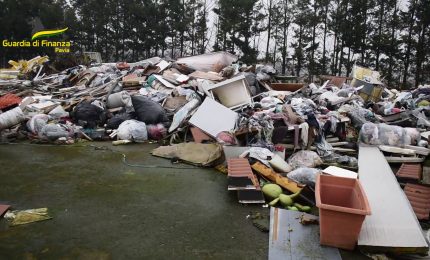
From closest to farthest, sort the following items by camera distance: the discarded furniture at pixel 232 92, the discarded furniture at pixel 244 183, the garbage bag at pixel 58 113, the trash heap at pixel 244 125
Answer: the discarded furniture at pixel 244 183
the trash heap at pixel 244 125
the garbage bag at pixel 58 113
the discarded furniture at pixel 232 92

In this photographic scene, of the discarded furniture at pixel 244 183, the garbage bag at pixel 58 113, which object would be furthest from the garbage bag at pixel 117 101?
the discarded furniture at pixel 244 183

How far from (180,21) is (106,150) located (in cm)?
2300

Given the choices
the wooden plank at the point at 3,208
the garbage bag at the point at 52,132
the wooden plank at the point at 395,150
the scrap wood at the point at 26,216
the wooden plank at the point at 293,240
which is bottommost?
the wooden plank at the point at 293,240

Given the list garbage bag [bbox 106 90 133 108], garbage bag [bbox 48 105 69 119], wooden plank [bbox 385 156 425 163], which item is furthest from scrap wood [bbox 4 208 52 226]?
wooden plank [bbox 385 156 425 163]

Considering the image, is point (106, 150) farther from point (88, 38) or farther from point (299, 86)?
point (88, 38)

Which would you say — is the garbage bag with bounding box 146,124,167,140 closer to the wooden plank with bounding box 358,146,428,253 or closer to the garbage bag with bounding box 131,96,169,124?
the garbage bag with bounding box 131,96,169,124

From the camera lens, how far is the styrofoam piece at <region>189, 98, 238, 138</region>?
250 inches

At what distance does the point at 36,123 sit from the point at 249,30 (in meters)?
20.8

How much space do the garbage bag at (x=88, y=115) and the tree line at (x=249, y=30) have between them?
1422cm

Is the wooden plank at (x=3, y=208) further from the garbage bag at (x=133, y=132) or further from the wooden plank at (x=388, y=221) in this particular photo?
the wooden plank at (x=388, y=221)

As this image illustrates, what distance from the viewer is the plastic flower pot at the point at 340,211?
2.87m

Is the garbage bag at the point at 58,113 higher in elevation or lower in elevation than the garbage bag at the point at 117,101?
lower

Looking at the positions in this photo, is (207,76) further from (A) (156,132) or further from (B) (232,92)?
(A) (156,132)

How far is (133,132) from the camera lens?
672 centimetres
